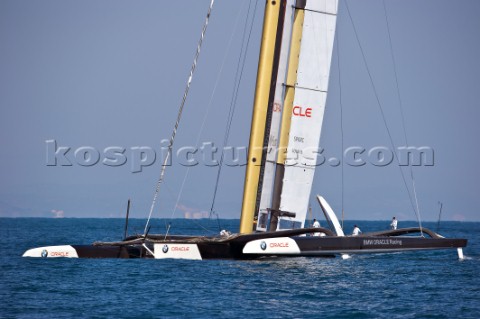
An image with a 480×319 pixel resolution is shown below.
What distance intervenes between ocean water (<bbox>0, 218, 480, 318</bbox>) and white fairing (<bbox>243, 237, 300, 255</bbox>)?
28.2 inches

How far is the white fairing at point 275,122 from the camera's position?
30312 mm

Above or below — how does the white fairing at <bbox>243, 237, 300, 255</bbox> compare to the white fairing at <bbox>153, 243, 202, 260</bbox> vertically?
above

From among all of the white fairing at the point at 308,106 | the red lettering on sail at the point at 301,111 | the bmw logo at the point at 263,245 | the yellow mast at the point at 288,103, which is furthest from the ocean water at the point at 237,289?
the red lettering on sail at the point at 301,111

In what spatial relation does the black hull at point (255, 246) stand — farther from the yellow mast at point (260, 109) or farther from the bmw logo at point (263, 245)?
the yellow mast at point (260, 109)

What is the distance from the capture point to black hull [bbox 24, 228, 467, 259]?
27281mm

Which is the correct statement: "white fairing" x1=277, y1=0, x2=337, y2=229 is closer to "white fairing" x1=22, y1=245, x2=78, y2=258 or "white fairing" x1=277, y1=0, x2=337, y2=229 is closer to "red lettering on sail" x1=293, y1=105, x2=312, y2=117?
"red lettering on sail" x1=293, y1=105, x2=312, y2=117

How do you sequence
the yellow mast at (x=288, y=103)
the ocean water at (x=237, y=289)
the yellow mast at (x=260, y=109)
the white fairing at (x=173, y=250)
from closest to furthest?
the ocean water at (x=237, y=289)
the white fairing at (x=173, y=250)
the yellow mast at (x=260, y=109)
the yellow mast at (x=288, y=103)

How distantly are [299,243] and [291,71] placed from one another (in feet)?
22.5

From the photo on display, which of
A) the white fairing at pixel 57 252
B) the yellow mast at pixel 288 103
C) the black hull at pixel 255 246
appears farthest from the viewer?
the yellow mast at pixel 288 103

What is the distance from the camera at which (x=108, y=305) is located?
21.5 m

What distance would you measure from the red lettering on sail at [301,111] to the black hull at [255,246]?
474cm

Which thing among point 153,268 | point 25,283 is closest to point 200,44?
point 153,268

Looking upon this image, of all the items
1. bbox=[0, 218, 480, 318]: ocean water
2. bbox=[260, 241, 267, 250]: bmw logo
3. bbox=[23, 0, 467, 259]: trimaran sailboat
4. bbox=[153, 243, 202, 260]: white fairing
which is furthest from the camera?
bbox=[23, 0, 467, 259]: trimaran sailboat

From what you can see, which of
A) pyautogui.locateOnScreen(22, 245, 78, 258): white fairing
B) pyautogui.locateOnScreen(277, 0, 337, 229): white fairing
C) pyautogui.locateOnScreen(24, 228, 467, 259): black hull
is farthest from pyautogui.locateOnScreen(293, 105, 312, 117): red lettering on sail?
pyautogui.locateOnScreen(22, 245, 78, 258): white fairing
